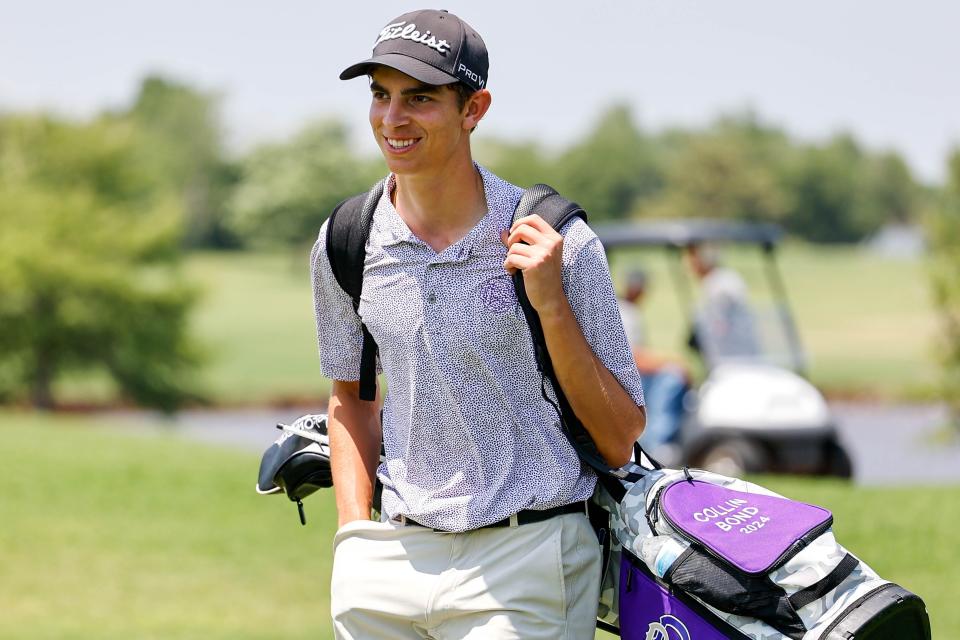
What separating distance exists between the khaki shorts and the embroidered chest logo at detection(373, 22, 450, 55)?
0.77 metres

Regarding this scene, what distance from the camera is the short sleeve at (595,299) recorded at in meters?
2.10

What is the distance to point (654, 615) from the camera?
2.11m

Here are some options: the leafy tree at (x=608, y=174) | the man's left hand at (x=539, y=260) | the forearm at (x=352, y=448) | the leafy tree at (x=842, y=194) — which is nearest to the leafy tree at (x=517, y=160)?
the leafy tree at (x=608, y=174)

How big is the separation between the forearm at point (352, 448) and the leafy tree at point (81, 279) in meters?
28.3

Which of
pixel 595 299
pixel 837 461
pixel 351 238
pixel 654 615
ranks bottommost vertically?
pixel 837 461

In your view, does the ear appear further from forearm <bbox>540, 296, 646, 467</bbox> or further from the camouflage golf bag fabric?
the camouflage golf bag fabric

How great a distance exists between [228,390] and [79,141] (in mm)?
8045

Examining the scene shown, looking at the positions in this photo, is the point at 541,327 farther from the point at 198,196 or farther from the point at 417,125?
the point at 198,196

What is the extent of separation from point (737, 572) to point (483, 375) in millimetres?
488

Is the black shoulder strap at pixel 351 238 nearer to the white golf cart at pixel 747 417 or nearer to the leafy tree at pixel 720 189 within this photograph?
the white golf cart at pixel 747 417

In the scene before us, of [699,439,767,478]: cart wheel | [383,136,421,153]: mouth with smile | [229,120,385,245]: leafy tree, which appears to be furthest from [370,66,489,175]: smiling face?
[229,120,385,245]: leafy tree

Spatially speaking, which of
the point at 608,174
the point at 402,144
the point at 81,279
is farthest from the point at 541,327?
the point at 608,174

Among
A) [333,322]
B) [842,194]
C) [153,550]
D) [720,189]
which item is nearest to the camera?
[333,322]

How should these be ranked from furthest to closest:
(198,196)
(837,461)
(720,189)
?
(720,189)
(198,196)
(837,461)
